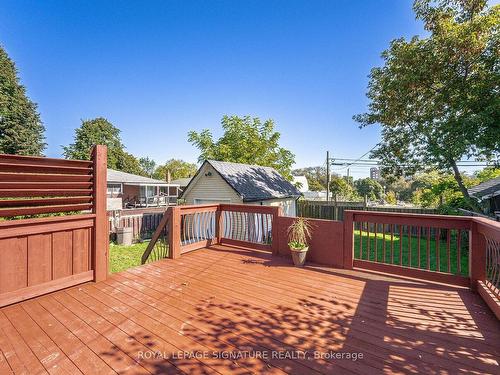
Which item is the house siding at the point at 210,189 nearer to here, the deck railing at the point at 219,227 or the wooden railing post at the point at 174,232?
the deck railing at the point at 219,227

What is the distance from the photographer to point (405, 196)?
144 ft

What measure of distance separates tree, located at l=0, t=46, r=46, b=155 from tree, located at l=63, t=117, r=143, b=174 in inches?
292

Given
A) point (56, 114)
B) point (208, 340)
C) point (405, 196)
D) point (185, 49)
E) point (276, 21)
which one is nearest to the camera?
point (208, 340)

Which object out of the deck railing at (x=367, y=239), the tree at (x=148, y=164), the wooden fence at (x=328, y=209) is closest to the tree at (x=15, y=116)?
the wooden fence at (x=328, y=209)

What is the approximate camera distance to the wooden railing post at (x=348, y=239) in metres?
4.19

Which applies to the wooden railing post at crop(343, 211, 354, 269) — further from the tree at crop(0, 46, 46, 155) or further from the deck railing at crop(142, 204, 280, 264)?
the tree at crop(0, 46, 46, 155)

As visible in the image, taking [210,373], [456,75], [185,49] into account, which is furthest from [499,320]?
[185,49]

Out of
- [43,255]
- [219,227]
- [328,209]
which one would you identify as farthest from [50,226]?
[328,209]

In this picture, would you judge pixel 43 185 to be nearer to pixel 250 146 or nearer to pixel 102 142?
pixel 250 146

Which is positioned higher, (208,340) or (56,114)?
(56,114)

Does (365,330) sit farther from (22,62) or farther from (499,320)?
(22,62)

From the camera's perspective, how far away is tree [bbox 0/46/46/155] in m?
23.4

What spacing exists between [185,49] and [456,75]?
9.38 metres

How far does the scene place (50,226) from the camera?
3.12m
